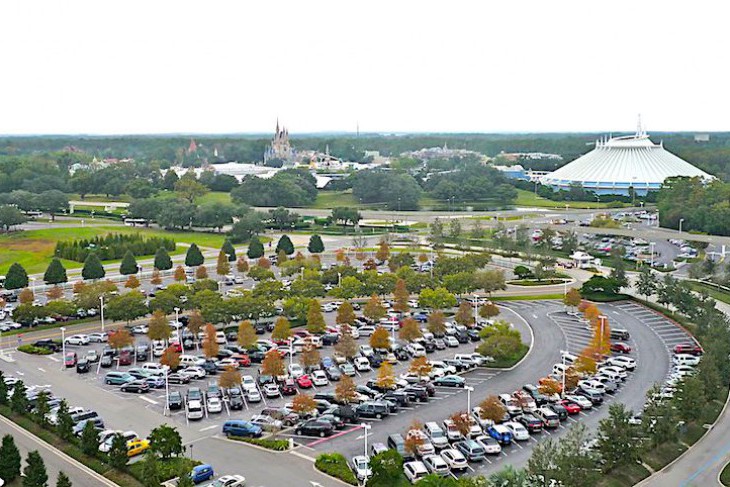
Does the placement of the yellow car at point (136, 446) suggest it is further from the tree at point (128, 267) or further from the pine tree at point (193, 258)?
the pine tree at point (193, 258)

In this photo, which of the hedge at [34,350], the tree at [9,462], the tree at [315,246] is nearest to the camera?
the tree at [9,462]

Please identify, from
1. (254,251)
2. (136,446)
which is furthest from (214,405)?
(254,251)

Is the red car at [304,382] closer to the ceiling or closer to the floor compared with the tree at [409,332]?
closer to the floor

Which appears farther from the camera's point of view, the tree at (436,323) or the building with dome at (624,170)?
the building with dome at (624,170)

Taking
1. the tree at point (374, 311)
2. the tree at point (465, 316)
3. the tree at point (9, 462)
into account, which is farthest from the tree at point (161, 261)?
the tree at point (9, 462)

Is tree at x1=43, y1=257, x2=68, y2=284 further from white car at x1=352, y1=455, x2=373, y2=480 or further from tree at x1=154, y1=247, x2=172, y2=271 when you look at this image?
white car at x1=352, y1=455, x2=373, y2=480

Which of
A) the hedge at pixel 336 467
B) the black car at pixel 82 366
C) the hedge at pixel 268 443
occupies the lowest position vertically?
the black car at pixel 82 366

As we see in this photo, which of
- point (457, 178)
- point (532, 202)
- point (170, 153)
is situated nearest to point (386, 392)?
point (532, 202)

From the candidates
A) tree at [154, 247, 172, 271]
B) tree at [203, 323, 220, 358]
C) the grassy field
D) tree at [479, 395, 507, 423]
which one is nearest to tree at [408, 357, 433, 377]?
tree at [479, 395, 507, 423]
